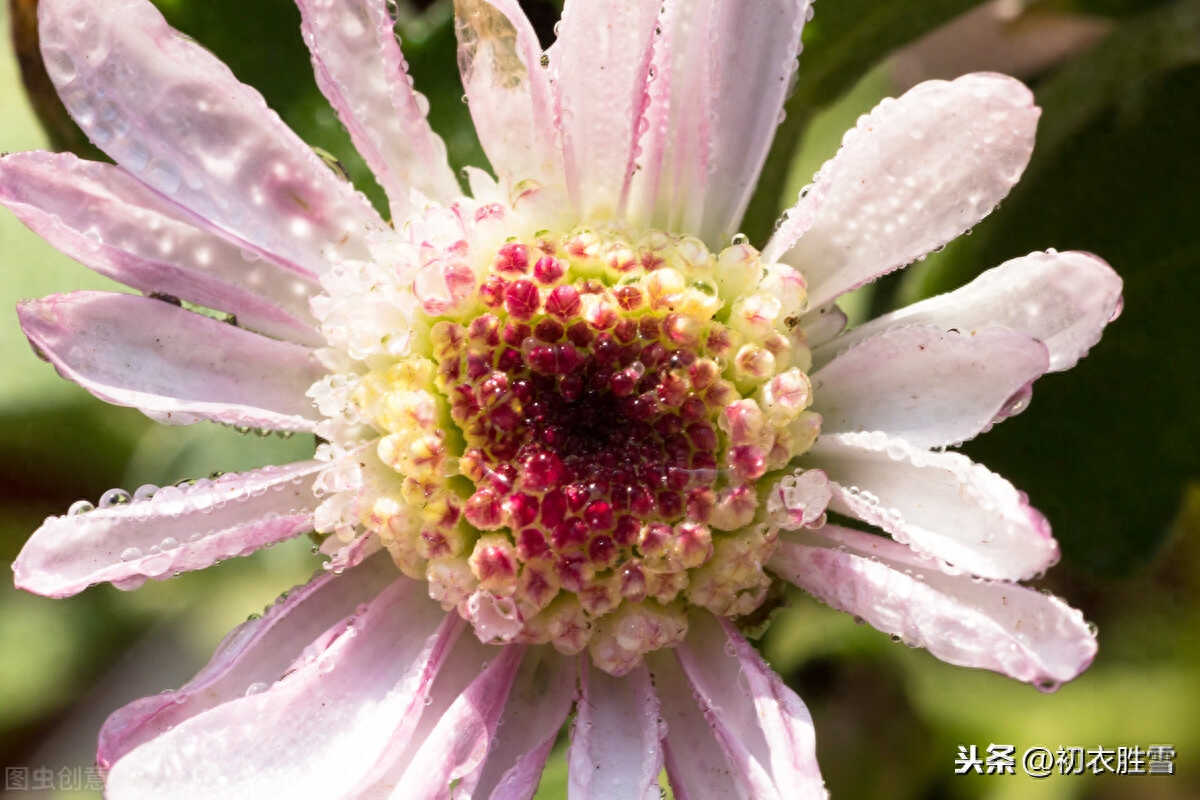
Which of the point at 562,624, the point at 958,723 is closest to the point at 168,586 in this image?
the point at 562,624

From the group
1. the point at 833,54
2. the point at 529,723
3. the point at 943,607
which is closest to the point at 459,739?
the point at 529,723

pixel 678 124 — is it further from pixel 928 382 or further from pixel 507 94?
pixel 928 382

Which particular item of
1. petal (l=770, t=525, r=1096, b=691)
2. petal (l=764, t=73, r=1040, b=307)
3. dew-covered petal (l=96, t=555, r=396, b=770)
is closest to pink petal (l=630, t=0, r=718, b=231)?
petal (l=764, t=73, r=1040, b=307)

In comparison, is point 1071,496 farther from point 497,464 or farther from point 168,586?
point 168,586

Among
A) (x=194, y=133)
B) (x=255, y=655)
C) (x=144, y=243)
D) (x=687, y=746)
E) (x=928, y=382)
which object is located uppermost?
(x=194, y=133)

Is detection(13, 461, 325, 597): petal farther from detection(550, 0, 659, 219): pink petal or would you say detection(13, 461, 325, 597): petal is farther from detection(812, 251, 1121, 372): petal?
detection(812, 251, 1121, 372): petal
